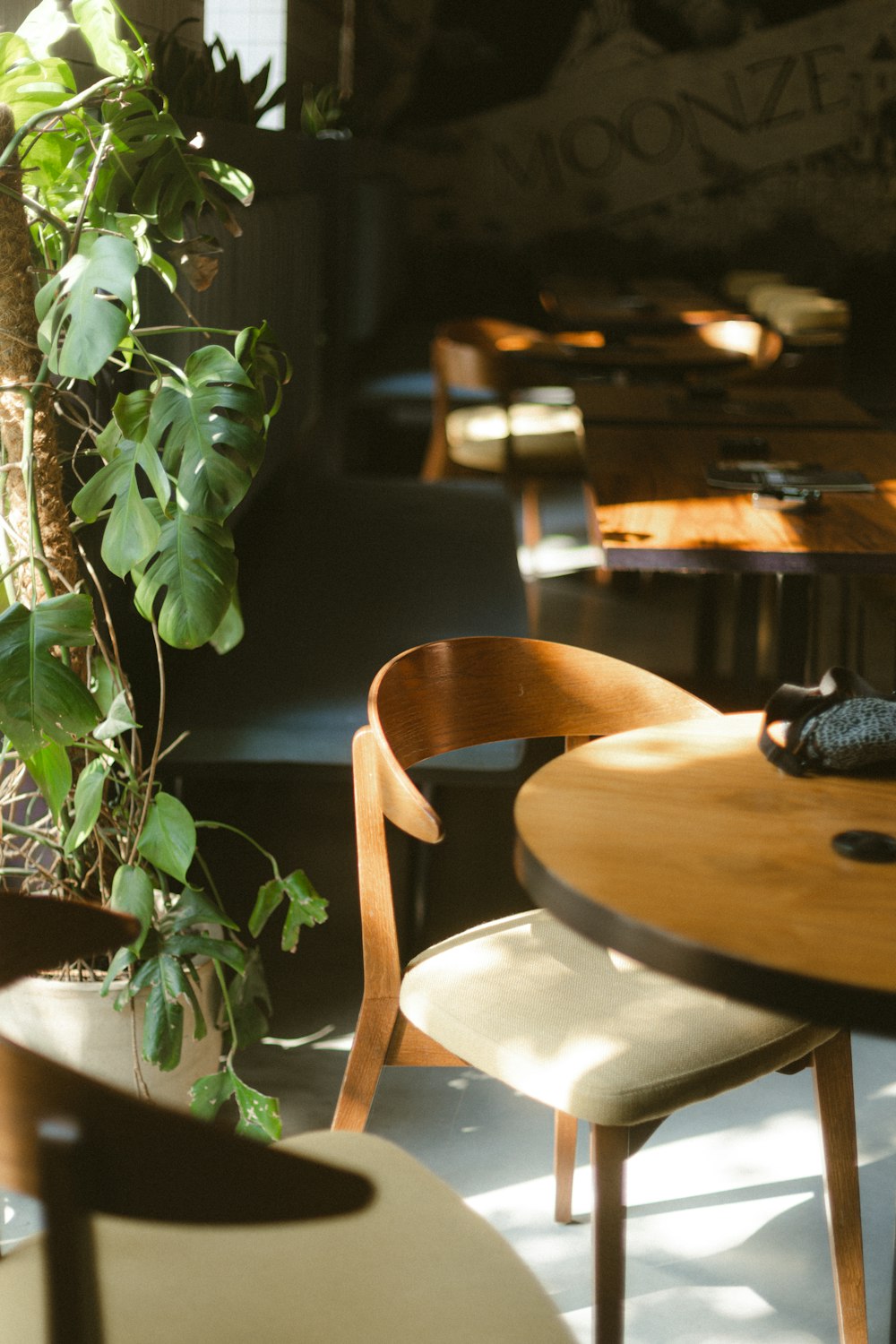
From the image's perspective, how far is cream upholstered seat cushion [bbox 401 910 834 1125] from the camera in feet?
4.63

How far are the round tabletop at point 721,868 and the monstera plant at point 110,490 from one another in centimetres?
54

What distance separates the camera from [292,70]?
219 inches

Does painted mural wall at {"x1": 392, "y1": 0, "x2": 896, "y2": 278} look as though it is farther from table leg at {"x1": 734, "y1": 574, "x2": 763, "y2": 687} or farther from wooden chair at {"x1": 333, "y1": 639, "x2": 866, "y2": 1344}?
wooden chair at {"x1": 333, "y1": 639, "x2": 866, "y2": 1344}

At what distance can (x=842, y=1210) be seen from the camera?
5.42 ft

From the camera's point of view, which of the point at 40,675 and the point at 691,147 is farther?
the point at 691,147

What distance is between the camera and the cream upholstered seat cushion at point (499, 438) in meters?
4.91

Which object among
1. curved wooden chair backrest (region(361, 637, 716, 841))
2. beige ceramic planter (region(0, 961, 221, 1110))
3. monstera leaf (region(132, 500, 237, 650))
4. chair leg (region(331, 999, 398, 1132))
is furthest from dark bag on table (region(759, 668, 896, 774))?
beige ceramic planter (region(0, 961, 221, 1110))

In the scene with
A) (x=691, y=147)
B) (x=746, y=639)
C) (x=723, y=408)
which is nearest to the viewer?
(x=746, y=639)

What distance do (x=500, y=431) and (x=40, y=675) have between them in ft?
12.4

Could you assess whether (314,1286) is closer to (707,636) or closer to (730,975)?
(730,975)

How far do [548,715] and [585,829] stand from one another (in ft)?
1.90

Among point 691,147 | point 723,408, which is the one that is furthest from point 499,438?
point 691,147

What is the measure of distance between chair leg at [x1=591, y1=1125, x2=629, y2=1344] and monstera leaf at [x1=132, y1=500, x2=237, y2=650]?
29.7 inches

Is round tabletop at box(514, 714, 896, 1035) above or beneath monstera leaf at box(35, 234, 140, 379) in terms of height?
beneath
